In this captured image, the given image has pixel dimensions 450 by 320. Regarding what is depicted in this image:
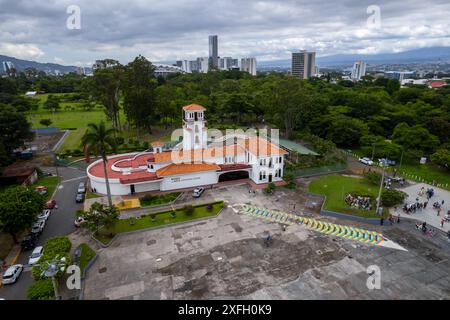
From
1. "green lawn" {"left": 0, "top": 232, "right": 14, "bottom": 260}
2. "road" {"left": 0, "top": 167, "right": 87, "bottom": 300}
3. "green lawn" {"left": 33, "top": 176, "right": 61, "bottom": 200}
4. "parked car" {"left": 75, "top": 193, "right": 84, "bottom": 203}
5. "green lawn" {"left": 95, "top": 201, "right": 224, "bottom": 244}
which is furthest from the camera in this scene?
"green lawn" {"left": 33, "top": 176, "right": 61, "bottom": 200}

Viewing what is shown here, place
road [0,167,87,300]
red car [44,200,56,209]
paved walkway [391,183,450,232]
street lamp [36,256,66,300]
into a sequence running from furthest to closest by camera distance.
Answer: red car [44,200,56,209], paved walkway [391,183,450,232], road [0,167,87,300], street lamp [36,256,66,300]

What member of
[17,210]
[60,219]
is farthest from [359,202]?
[17,210]

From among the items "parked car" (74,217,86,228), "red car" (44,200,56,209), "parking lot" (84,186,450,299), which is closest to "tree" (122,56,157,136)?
"red car" (44,200,56,209)

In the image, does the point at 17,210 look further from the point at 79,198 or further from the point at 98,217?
the point at 79,198

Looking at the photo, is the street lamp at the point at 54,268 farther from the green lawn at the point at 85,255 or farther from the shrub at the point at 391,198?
the shrub at the point at 391,198

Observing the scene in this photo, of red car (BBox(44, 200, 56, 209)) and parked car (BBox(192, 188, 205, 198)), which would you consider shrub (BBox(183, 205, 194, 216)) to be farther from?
red car (BBox(44, 200, 56, 209))

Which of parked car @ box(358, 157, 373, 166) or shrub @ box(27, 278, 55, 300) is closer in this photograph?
shrub @ box(27, 278, 55, 300)

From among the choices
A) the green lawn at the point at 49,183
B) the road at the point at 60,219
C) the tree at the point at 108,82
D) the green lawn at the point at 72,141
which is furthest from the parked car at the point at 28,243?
the tree at the point at 108,82
